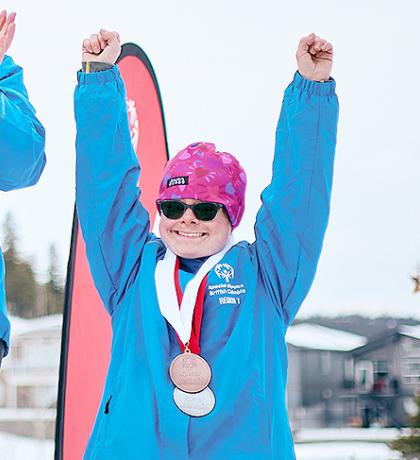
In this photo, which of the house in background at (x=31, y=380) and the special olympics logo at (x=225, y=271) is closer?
the special olympics logo at (x=225, y=271)

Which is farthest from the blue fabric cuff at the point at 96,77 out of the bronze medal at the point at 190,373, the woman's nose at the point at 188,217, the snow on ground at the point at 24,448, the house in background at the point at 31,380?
the house in background at the point at 31,380

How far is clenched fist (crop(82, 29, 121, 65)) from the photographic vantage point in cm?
136

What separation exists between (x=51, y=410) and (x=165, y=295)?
273 cm

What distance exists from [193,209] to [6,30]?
0.37 metres

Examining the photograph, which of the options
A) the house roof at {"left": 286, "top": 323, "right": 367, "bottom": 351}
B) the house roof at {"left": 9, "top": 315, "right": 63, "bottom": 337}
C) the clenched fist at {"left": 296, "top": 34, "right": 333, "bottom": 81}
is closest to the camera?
the clenched fist at {"left": 296, "top": 34, "right": 333, "bottom": 81}

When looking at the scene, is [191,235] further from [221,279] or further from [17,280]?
[17,280]

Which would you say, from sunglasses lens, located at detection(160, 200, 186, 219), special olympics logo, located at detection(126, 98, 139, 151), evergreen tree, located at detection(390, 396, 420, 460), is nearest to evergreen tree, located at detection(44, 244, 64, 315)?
evergreen tree, located at detection(390, 396, 420, 460)

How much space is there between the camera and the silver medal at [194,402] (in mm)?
1229

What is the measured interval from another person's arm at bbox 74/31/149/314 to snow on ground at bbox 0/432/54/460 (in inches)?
76.4

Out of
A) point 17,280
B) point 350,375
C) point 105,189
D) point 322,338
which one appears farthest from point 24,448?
point 105,189

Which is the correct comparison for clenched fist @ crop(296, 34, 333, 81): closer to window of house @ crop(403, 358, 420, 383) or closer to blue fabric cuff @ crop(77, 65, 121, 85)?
blue fabric cuff @ crop(77, 65, 121, 85)

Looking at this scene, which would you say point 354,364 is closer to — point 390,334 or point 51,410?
point 390,334

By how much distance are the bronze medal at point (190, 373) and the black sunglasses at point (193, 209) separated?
21 centimetres

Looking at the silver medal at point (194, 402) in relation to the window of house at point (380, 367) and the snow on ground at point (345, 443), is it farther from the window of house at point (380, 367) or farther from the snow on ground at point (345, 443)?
the window of house at point (380, 367)
